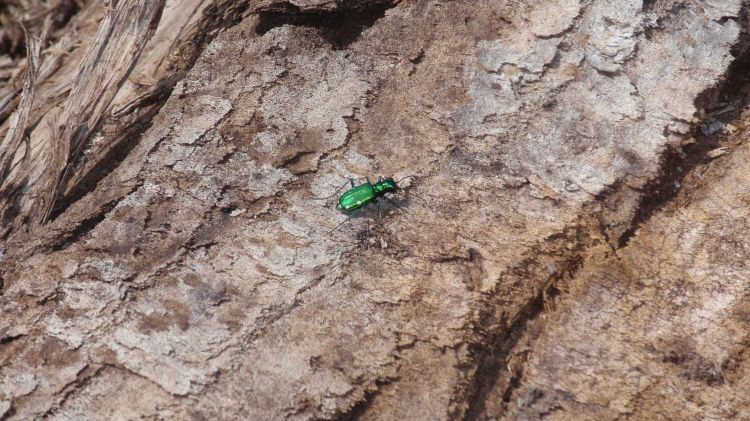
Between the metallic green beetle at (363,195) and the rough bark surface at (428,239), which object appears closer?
the rough bark surface at (428,239)

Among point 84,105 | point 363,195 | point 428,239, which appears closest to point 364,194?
point 363,195

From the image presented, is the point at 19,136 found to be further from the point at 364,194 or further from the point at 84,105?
the point at 364,194

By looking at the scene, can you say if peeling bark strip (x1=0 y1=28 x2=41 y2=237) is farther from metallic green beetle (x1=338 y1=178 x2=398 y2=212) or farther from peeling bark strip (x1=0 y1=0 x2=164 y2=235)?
metallic green beetle (x1=338 y1=178 x2=398 y2=212)

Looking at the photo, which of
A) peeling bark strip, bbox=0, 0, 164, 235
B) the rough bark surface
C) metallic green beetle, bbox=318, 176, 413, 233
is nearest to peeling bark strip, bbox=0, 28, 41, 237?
peeling bark strip, bbox=0, 0, 164, 235

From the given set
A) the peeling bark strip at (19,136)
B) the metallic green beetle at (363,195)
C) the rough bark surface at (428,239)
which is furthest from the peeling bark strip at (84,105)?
the metallic green beetle at (363,195)

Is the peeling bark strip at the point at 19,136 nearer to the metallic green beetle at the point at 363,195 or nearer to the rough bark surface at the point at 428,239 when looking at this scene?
the rough bark surface at the point at 428,239

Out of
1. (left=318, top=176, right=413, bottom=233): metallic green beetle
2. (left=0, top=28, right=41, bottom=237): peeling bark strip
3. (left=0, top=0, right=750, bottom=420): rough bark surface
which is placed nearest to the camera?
(left=0, top=0, right=750, bottom=420): rough bark surface

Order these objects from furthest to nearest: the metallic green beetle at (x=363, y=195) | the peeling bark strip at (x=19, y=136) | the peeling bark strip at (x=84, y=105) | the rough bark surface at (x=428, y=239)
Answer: the peeling bark strip at (x=19, y=136), the peeling bark strip at (x=84, y=105), the metallic green beetle at (x=363, y=195), the rough bark surface at (x=428, y=239)
